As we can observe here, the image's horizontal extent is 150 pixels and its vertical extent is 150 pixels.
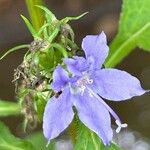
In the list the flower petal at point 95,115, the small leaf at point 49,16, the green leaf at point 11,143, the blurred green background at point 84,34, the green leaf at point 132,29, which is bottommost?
the blurred green background at point 84,34

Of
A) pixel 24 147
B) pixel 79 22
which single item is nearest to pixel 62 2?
pixel 79 22

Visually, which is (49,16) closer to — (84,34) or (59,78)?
(59,78)

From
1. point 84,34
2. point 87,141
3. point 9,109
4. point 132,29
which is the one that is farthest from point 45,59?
point 84,34

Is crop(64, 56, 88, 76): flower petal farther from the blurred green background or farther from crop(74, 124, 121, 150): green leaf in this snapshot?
the blurred green background

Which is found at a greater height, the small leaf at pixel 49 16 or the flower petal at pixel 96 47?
the small leaf at pixel 49 16

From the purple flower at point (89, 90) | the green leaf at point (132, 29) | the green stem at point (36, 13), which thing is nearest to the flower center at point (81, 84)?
the purple flower at point (89, 90)

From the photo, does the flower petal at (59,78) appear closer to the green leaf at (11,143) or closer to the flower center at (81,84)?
the flower center at (81,84)
